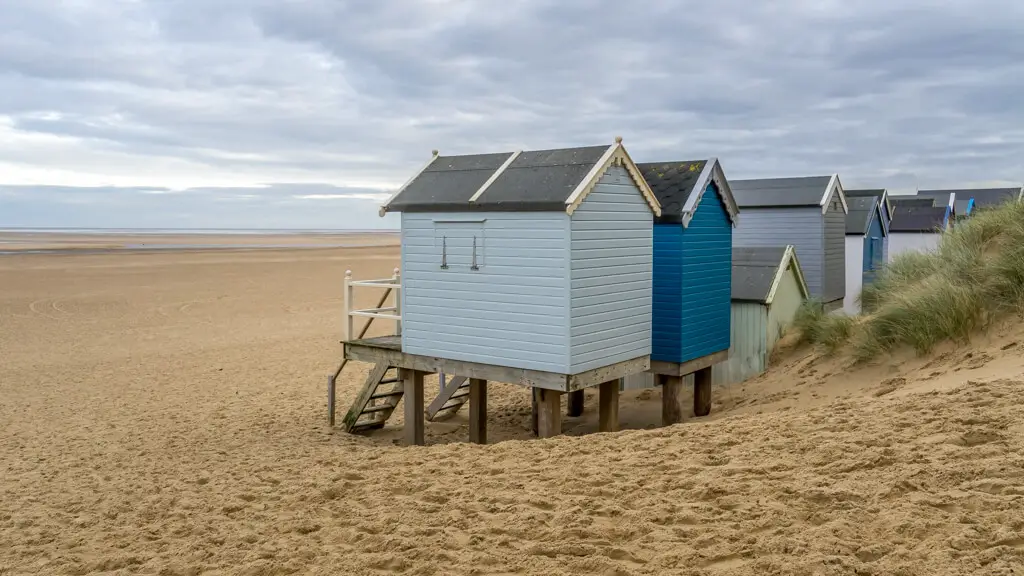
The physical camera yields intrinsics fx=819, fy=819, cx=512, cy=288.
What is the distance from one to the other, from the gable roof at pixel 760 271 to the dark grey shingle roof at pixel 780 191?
3992 mm

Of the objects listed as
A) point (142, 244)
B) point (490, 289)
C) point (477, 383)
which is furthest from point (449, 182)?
point (142, 244)

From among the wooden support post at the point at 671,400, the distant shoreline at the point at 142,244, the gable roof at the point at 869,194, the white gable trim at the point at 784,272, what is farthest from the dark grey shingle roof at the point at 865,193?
the distant shoreline at the point at 142,244

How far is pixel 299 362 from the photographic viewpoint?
20.6 m

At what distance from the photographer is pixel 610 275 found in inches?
459

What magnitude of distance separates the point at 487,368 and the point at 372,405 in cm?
426

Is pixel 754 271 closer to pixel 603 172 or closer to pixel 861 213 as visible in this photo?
pixel 603 172

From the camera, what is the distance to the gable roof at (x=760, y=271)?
1620 centimetres

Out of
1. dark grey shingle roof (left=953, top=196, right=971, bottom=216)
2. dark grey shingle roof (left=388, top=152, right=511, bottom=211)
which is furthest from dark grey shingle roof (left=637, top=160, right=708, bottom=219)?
dark grey shingle roof (left=953, top=196, right=971, bottom=216)

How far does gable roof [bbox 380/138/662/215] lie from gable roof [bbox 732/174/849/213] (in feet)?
32.8

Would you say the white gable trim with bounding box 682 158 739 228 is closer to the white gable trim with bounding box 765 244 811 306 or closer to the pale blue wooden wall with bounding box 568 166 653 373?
the pale blue wooden wall with bounding box 568 166 653 373

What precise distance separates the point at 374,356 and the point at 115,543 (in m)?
6.28

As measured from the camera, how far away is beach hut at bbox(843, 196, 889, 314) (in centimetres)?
2372

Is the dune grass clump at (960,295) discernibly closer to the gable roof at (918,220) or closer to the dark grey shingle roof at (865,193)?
the dark grey shingle roof at (865,193)

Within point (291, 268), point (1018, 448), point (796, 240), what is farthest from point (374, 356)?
point (291, 268)
